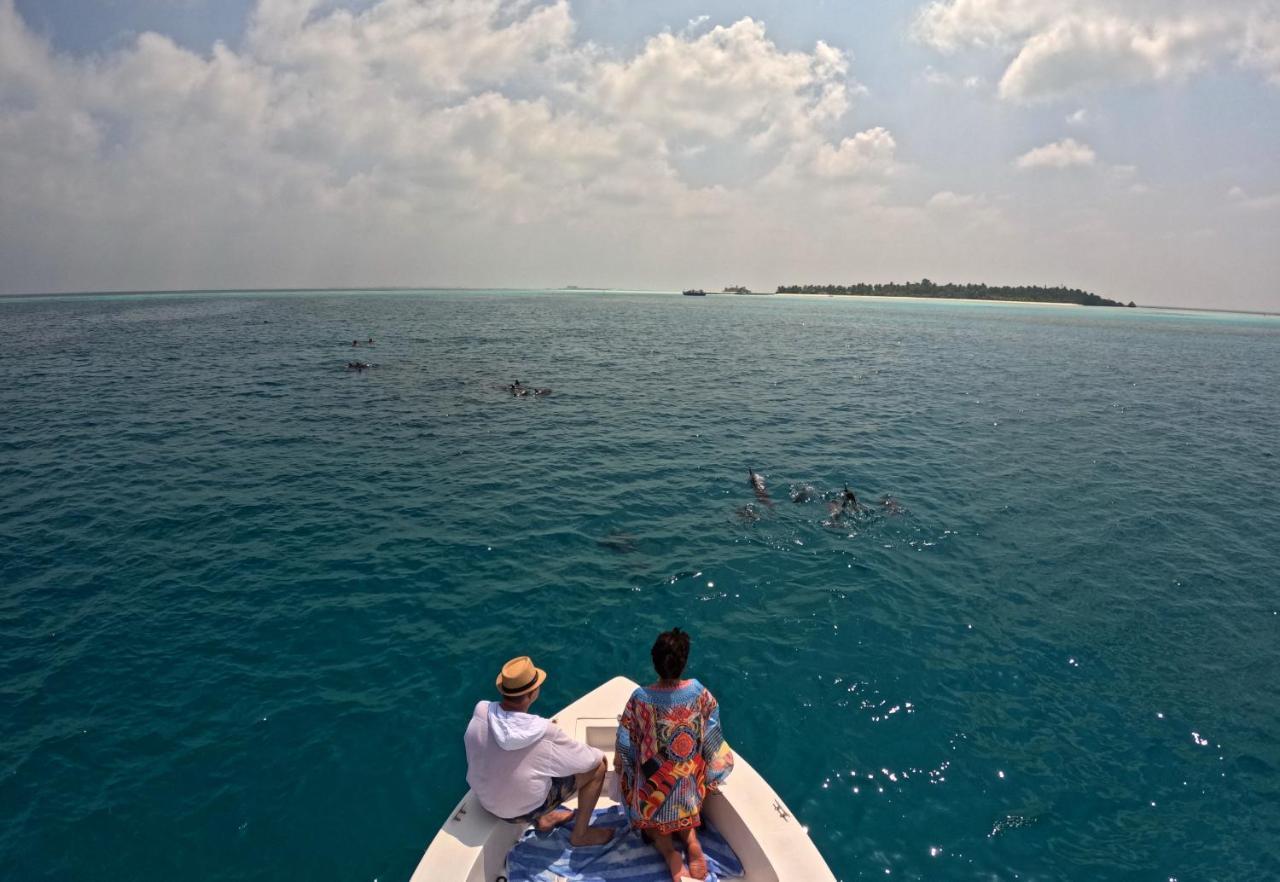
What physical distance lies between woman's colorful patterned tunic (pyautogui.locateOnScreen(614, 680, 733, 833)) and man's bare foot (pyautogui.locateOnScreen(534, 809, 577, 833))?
0.98 m

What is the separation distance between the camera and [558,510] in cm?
1847

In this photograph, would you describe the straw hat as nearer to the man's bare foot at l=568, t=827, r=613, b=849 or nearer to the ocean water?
the man's bare foot at l=568, t=827, r=613, b=849

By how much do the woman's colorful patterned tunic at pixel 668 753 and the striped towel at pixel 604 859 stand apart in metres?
0.51

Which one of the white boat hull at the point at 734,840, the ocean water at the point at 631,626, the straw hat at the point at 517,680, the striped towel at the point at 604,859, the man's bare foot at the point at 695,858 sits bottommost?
the ocean water at the point at 631,626

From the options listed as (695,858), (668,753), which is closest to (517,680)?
(668,753)

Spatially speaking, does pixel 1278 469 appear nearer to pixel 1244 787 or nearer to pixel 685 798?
pixel 1244 787

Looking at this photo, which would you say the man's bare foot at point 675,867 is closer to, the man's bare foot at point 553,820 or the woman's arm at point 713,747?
the woman's arm at point 713,747

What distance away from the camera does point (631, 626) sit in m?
12.3

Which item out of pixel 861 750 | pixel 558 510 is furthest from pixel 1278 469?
pixel 558 510

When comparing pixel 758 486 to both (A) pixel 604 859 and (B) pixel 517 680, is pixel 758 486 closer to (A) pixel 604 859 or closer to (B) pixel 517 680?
(A) pixel 604 859

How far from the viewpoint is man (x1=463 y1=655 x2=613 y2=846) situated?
6.08m

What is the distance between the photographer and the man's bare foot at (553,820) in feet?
21.3

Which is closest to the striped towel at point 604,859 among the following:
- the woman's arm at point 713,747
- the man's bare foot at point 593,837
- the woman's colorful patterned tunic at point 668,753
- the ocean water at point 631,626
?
the man's bare foot at point 593,837

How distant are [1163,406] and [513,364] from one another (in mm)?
48851
